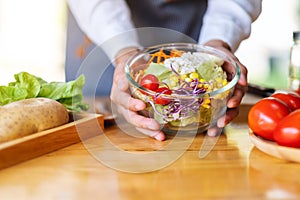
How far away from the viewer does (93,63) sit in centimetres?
117

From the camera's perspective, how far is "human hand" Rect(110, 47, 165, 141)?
1035mm

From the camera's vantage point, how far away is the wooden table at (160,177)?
0.75m

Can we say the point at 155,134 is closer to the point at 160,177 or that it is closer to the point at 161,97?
the point at 161,97

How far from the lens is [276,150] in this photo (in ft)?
2.98

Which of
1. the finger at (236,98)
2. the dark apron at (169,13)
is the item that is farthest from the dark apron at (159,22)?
the finger at (236,98)

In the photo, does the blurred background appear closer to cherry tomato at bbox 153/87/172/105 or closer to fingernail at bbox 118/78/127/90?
fingernail at bbox 118/78/127/90

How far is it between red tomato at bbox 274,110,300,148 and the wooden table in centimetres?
4

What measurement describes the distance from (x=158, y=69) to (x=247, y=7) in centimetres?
54

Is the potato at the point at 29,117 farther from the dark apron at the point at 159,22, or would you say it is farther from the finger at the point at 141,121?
the dark apron at the point at 159,22

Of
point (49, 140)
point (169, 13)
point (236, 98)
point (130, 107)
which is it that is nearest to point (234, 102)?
point (236, 98)

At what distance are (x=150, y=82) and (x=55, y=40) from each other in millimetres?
2594

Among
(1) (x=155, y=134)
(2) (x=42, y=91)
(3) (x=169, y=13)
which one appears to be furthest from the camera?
(3) (x=169, y=13)

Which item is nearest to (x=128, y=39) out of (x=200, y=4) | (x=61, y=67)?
(x=200, y=4)

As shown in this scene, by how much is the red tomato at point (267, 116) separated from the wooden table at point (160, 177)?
4 cm
